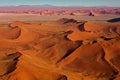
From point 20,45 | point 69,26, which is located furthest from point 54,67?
point 69,26

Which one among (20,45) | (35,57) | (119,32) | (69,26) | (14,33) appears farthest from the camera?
(69,26)

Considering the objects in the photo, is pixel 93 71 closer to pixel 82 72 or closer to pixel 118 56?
pixel 82 72

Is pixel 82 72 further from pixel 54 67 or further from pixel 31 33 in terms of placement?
pixel 31 33

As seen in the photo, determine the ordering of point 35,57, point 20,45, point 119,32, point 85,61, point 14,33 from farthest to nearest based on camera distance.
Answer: point 119,32 → point 14,33 → point 20,45 → point 35,57 → point 85,61

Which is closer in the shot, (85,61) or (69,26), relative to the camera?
(85,61)

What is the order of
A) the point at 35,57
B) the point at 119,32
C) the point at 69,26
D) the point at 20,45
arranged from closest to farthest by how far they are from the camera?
the point at 35,57
the point at 20,45
the point at 119,32
the point at 69,26

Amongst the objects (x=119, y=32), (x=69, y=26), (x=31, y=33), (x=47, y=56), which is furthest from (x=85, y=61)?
(x=69, y=26)

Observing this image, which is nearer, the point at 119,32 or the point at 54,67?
the point at 54,67

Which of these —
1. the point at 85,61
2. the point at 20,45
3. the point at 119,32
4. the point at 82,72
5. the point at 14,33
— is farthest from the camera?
the point at 119,32

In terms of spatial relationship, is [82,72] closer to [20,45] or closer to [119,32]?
[20,45]
